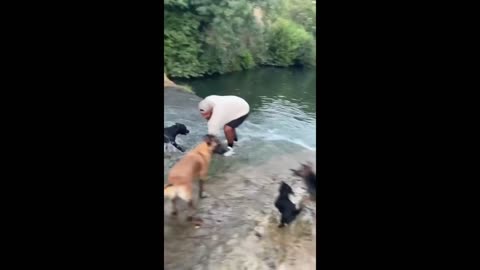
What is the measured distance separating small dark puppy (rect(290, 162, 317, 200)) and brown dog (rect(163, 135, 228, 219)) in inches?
9.4

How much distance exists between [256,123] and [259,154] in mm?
95

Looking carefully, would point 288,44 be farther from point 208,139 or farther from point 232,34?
point 208,139

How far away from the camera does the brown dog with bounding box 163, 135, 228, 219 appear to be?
164 cm

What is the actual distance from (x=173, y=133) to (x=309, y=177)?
0.43 m

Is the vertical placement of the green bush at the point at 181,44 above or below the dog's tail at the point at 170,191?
above

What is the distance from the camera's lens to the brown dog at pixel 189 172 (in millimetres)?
1636

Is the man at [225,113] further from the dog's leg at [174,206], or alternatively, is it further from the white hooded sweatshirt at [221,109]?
the dog's leg at [174,206]

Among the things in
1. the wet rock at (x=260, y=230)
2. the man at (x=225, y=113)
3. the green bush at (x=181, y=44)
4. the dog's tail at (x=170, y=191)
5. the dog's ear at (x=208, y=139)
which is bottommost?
the wet rock at (x=260, y=230)

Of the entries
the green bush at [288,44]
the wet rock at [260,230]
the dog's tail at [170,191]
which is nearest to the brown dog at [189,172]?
the dog's tail at [170,191]

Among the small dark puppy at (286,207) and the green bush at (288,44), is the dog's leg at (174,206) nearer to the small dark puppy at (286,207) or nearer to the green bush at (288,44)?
the small dark puppy at (286,207)

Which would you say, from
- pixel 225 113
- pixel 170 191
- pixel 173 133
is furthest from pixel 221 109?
pixel 170 191

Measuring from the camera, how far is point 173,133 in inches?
65.4

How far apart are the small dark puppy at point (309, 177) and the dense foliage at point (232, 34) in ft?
1.08
